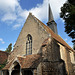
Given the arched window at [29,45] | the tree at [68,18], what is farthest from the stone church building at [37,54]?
the tree at [68,18]

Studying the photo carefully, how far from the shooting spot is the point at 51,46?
1112 cm

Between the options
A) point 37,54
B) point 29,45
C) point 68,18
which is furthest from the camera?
point 29,45

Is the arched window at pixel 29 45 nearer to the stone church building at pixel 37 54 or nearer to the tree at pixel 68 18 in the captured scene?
the stone church building at pixel 37 54

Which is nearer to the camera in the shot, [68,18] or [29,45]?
[68,18]

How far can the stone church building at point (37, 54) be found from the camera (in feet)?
33.0

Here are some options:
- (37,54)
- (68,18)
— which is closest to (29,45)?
(37,54)

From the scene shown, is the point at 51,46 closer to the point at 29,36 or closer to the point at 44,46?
the point at 44,46

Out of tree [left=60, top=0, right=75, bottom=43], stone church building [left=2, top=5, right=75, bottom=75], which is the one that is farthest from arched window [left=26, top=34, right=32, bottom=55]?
tree [left=60, top=0, right=75, bottom=43]

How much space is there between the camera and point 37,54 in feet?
39.2

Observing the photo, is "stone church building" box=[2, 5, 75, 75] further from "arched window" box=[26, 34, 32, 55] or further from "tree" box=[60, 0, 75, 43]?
"tree" box=[60, 0, 75, 43]

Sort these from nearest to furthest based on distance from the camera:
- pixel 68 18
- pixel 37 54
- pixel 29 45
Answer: pixel 68 18 < pixel 37 54 < pixel 29 45

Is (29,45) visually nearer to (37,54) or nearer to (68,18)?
(37,54)

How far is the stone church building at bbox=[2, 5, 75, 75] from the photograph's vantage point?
10047 mm

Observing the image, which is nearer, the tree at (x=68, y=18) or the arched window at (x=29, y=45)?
the tree at (x=68, y=18)
